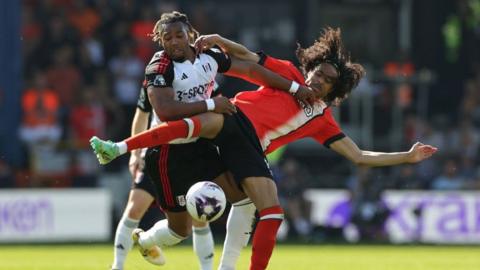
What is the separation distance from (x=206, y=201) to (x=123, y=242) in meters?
1.93

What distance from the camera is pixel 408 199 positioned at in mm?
17516

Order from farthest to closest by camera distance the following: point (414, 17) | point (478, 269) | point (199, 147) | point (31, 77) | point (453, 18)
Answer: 1. point (453, 18)
2. point (414, 17)
3. point (31, 77)
4. point (478, 269)
5. point (199, 147)

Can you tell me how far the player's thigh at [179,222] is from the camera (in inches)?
360

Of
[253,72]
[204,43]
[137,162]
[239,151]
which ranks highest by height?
[204,43]

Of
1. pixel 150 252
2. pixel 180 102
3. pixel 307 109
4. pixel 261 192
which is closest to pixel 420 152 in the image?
pixel 307 109

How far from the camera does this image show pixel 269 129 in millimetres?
9086

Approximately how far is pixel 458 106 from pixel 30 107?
759 cm

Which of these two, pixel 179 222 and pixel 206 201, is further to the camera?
pixel 179 222

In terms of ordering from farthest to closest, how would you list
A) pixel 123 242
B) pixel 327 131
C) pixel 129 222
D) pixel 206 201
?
pixel 129 222, pixel 123 242, pixel 327 131, pixel 206 201

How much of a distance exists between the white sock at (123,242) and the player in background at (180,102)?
59cm

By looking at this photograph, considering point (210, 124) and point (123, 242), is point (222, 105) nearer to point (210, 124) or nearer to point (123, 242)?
point (210, 124)

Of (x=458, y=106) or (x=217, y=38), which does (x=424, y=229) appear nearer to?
(x=458, y=106)

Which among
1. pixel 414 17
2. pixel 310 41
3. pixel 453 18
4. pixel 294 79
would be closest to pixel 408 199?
pixel 310 41

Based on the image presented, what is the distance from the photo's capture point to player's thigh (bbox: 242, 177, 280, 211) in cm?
859
